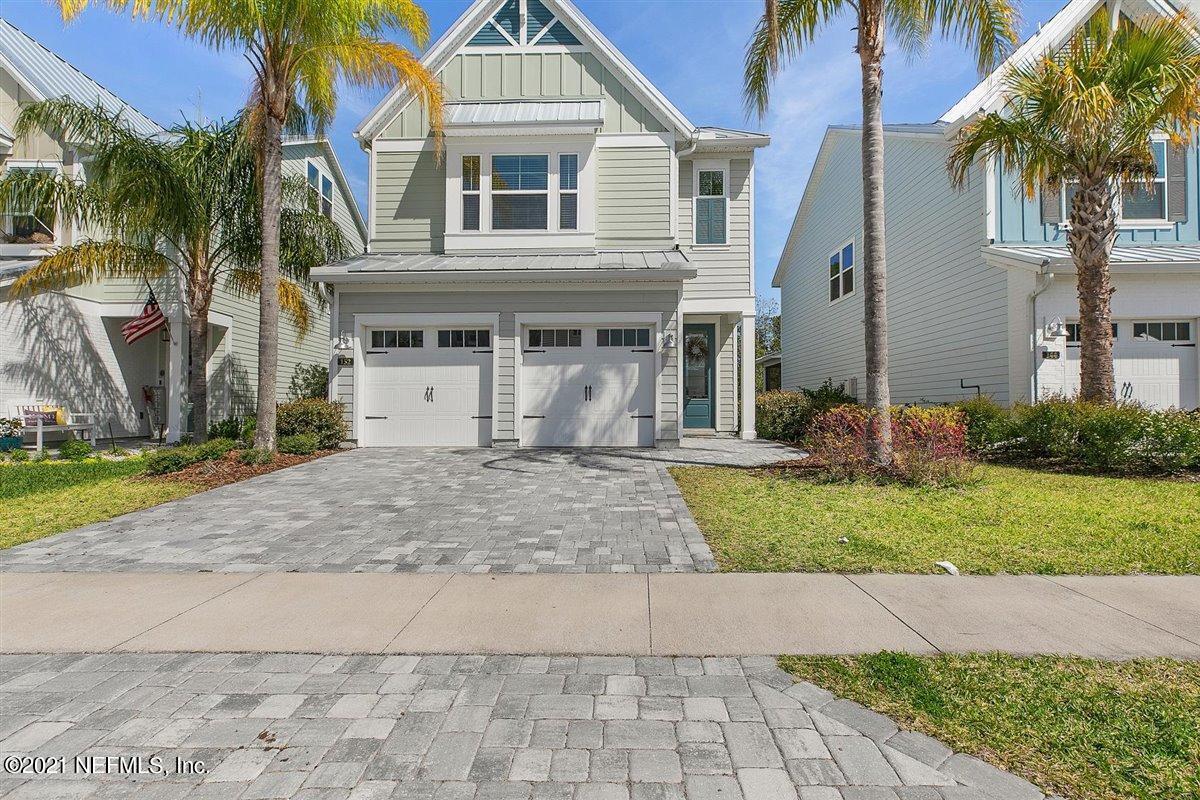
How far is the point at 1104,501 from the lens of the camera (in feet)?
22.7

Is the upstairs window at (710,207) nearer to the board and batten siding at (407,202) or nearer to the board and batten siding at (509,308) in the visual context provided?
the board and batten siding at (509,308)

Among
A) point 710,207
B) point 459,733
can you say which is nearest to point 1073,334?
point 710,207

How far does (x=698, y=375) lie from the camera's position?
15.2 meters

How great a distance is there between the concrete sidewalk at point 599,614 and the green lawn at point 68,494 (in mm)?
2201

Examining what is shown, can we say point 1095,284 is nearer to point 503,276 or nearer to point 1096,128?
point 1096,128

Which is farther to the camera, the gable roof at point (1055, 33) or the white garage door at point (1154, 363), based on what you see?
the gable roof at point (1055, 33)

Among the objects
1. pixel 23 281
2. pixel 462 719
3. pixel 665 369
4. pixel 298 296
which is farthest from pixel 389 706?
pixel 23 281

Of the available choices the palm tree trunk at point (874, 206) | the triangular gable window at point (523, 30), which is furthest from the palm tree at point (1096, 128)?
the triangular gable window at point (523, 30)

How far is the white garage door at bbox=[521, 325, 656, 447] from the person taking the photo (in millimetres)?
12055

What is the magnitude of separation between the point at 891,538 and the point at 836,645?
100.0 inches

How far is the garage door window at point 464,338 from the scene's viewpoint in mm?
12273

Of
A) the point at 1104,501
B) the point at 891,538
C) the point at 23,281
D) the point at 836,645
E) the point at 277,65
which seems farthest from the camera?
Result: the point at 23,281

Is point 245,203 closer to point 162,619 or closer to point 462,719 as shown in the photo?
point 162,619

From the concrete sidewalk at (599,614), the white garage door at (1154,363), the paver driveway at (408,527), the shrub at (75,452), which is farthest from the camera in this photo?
the white garage door at (1154,363)
